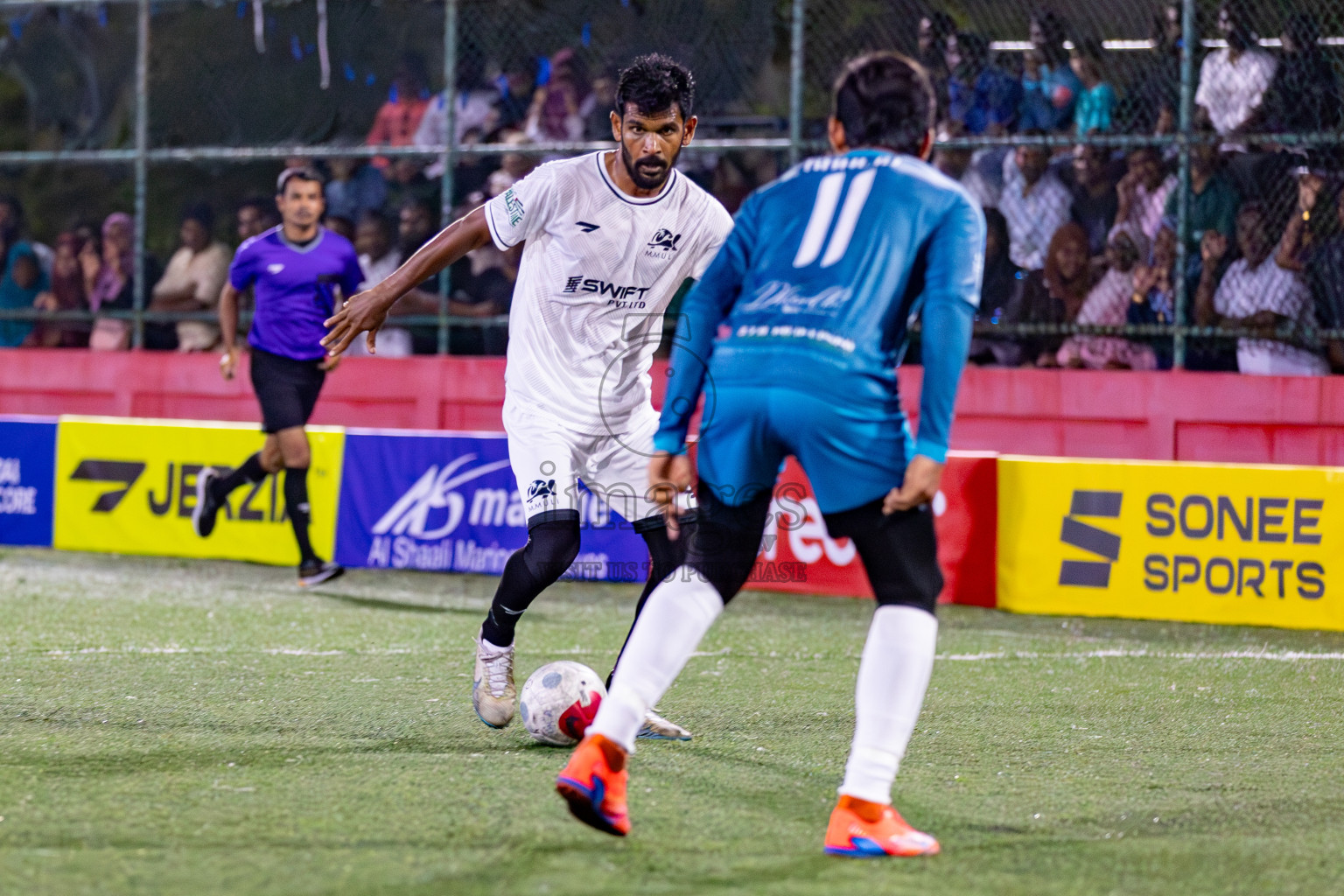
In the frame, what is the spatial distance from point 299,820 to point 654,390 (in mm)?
7876

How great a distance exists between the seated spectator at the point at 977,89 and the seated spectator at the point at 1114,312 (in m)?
1.06

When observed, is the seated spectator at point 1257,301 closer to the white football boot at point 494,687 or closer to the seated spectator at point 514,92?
the seated spectator at point 514,92

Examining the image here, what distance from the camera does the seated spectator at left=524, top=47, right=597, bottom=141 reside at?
1222cm

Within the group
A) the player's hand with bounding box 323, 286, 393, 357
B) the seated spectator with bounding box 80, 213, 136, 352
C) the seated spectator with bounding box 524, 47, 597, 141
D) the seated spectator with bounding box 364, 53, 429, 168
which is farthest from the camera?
the seated spectator with bounding box 80, 213, 136, 352

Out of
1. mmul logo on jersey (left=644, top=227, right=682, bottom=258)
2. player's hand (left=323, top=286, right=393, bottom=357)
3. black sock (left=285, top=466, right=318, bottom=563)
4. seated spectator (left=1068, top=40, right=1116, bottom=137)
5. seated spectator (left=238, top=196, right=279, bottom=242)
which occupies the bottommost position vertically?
black sock (left=285, top=466, right=318, bottom=563)

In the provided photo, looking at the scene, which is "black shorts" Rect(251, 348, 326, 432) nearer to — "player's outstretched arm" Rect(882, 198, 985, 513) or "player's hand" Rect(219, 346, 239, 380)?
"player's hand" Rect(219, 346, 239, 380)

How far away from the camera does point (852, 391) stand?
3.57 m

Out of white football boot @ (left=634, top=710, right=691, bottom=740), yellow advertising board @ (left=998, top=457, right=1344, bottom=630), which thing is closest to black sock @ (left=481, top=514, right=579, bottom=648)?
white football boot @ (left=634, top=710, right=691, bottom=740)

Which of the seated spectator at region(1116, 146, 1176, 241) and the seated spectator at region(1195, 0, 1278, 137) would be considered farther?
the seated spectator at region(1116, 146, 1176, 241)

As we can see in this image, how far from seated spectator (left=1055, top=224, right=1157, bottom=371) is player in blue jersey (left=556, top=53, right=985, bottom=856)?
723 centimetres

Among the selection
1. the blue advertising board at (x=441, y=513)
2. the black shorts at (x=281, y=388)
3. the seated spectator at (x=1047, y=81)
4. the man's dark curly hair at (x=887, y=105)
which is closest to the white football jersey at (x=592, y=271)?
the man's dark curly hair at (x=887, y=105)

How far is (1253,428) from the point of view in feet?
34.2

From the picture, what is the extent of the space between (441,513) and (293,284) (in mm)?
1603

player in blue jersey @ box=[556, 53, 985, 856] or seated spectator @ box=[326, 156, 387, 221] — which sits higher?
seated spectator @ box=[326, 156, 387, 221]
